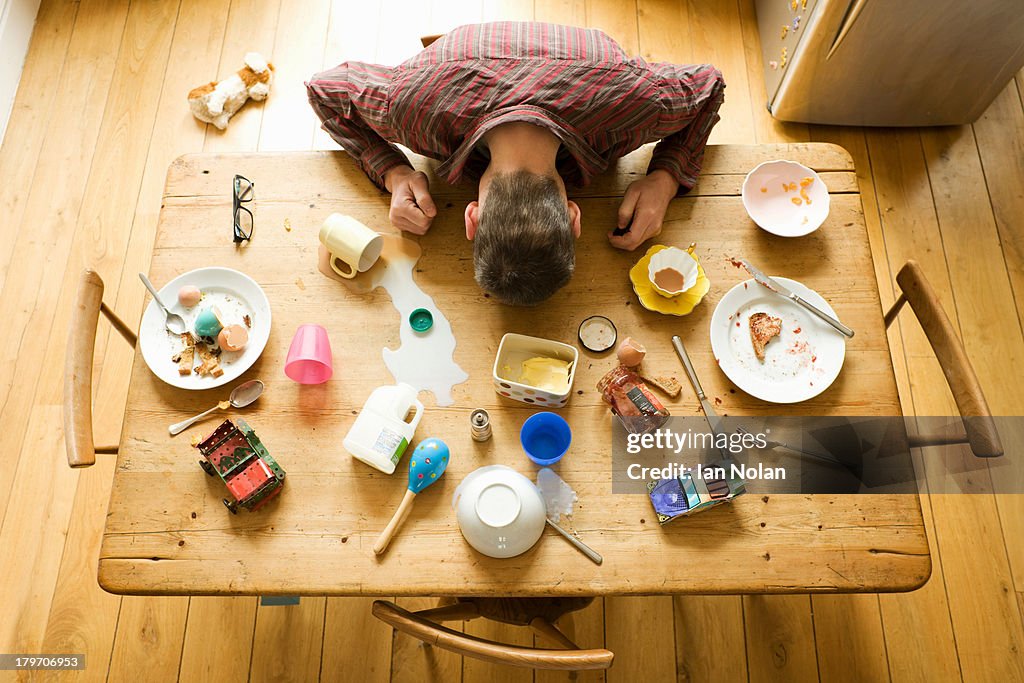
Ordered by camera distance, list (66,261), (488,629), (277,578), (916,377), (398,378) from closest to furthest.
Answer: (277,578) < (398,378) < (488,629) < (916,377) < (66,261)

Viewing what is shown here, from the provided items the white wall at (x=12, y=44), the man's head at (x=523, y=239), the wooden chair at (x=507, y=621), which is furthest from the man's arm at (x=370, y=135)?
the white wall at (x=12, y=44)

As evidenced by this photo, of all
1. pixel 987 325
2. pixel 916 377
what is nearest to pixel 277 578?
pixel 916 377

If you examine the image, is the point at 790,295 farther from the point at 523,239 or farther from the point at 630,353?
the point at 523,239

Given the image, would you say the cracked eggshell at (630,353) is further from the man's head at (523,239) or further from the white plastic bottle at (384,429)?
the white plastic bottle at (384,429)

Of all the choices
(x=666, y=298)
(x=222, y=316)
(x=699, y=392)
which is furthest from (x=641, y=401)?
(x=222, y=316)

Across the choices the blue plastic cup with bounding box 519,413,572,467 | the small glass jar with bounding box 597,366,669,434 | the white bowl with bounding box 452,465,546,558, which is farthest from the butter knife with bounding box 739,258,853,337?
the white bowl with bounding box 452,465,546,558

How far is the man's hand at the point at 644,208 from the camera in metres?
1.33

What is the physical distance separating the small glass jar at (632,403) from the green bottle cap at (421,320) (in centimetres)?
35

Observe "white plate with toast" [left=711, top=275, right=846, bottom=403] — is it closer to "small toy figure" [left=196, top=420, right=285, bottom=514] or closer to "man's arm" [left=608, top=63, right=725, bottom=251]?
"man's arm" [left=608, top=63, right=725, bottom=251]

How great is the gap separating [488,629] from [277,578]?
0.79 meters

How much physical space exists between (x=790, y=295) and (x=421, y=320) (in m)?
0.72

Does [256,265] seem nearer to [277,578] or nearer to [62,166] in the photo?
[277,578]

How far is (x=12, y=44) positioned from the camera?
2.36 meters

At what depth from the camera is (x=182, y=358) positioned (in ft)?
4.16
